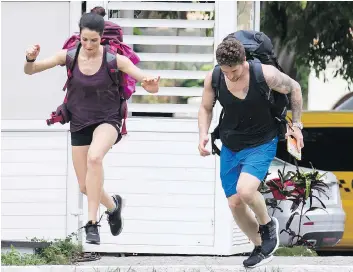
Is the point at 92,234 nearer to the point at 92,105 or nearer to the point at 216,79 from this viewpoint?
the point at 92,105

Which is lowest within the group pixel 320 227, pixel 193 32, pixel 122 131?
pixel 320 227

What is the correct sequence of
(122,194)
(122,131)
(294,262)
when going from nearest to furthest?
(122,131) → (294,262) → (122,194)

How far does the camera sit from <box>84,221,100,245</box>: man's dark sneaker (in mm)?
8344

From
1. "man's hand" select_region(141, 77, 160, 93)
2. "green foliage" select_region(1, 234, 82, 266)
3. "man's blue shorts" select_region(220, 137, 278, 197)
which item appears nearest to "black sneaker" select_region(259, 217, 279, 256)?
"man's blue shorts" select_region(220, 137, 278, 197)

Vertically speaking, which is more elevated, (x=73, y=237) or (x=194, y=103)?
(x=194, y=103)

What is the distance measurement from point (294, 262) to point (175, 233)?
4.21 feet

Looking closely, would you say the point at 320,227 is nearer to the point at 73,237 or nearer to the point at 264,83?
the point at 73,237

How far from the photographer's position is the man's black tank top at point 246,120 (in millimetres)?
8094

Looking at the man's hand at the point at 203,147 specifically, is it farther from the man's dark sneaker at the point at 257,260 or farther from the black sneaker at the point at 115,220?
the black sneaker at the point at 115,220

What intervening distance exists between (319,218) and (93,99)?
4.65 m

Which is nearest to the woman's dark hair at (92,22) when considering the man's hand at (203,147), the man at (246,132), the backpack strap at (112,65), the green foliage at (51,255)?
the backpack strap at (112,65)

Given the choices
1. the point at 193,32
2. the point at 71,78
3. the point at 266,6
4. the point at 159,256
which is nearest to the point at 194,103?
the point at 193,32

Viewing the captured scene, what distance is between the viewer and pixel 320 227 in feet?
40.1

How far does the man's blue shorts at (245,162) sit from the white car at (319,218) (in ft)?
11.1
